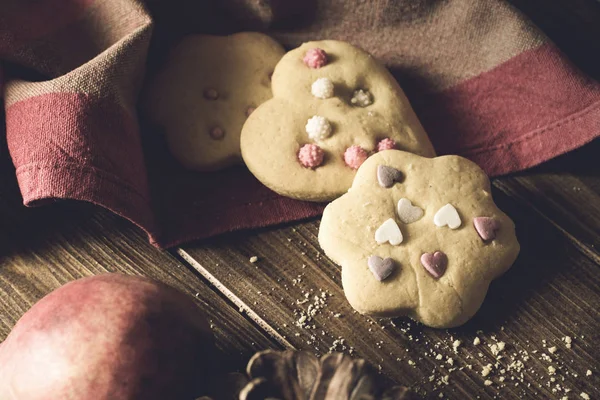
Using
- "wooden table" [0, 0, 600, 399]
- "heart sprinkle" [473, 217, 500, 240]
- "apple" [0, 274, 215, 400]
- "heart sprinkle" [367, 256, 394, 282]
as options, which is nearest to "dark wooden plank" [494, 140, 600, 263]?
"wooden table" [0, 0, 600, 399]

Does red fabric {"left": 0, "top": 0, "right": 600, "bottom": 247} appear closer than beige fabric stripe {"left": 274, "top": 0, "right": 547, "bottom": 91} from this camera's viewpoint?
Yes

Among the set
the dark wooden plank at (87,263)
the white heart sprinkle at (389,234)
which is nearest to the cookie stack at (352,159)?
the white heart sprinkle at (389,234)

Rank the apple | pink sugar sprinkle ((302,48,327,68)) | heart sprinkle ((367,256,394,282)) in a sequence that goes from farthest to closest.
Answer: pink sugar sprinkle ((302,48,327,68)), heart sprinkle ((367,256,394,282)), the apple

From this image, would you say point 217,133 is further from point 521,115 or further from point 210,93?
point 521,115

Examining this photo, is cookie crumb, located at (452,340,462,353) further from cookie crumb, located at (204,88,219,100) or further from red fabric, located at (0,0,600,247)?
cookie crumb, located at (204,88,219,100)

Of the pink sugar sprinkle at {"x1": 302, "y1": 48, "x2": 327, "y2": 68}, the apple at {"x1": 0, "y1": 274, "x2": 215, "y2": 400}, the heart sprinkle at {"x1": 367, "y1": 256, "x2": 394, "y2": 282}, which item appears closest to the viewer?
the apple at {"x1": 0, "y1": 274, "x2": 215, "y2": 400}

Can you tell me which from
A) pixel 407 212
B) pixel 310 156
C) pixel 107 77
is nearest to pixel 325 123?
pixel 310 156

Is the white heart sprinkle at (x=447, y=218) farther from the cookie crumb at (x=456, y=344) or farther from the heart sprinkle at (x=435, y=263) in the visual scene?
the cookie crumb at (x=456, y=344)

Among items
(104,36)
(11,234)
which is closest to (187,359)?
(11,234)
